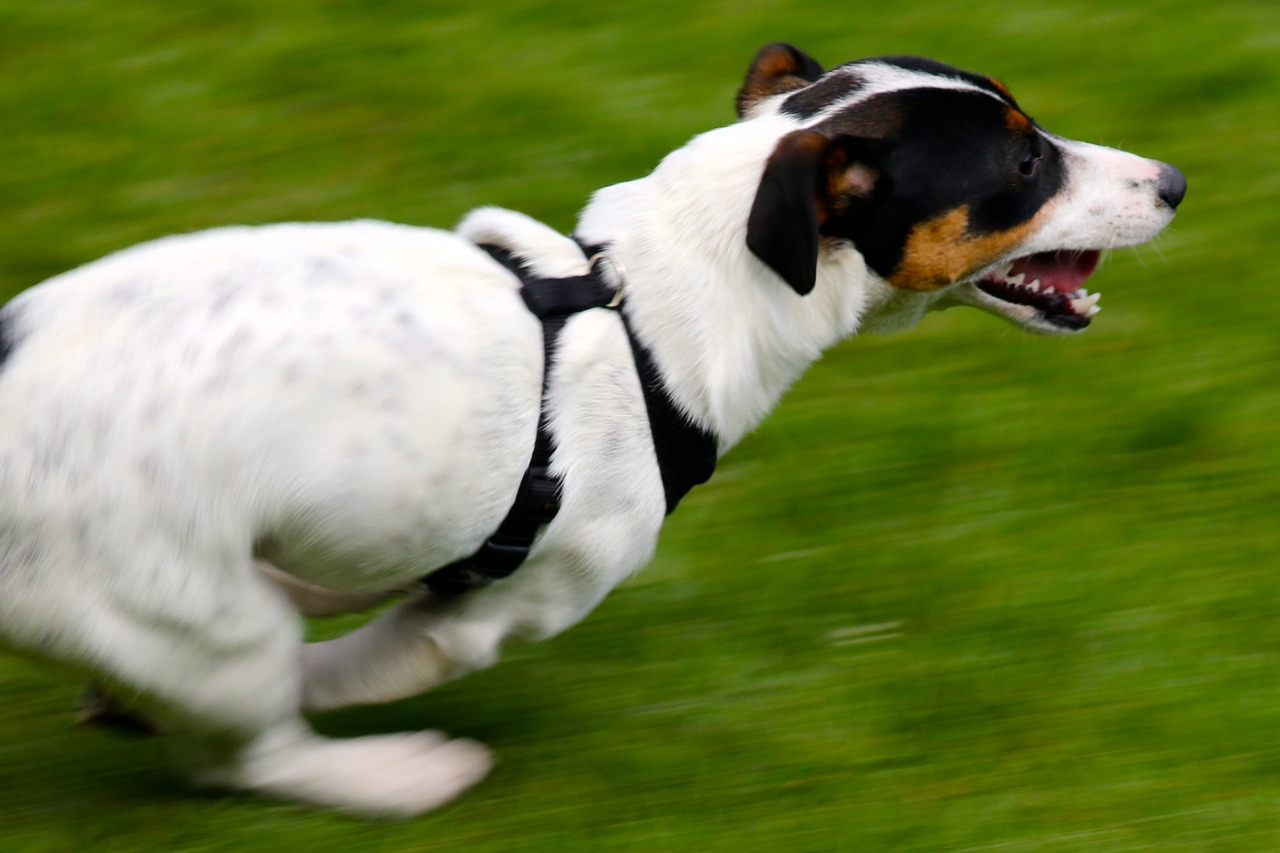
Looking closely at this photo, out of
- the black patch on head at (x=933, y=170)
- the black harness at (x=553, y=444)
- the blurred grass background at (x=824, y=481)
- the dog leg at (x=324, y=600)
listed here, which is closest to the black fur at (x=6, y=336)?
the dog leg at (x=324, y=600)

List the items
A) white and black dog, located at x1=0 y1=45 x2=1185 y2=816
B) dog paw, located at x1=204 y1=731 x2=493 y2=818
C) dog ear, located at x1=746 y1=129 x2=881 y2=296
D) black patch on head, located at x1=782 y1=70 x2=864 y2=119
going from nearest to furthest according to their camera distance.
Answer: white and black dog, located at x1=0 y1=45 x2=1185 y2=816 → dog ear, located at x1=746 y1=129 x2=881 y2=296 → dog paw, located at x1=204 y1=731 x2=493 y2=818 → black patch on head, located at x1=782 y1=70 x2=864 y2=119

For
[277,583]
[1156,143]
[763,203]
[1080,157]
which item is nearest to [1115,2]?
[1156,143]

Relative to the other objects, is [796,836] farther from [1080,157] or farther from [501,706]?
[1080,157]

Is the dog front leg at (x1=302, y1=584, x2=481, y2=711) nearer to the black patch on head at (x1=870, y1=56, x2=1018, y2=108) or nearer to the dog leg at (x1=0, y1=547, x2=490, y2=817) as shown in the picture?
the dog leg at (x1=0, y1=547, x2=490, y2=817)

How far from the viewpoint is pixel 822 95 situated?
4043mm

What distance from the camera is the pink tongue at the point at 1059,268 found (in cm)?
425

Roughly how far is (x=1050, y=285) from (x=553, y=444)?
1403 mm

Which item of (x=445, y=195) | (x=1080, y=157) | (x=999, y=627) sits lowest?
(x=999, y=627)

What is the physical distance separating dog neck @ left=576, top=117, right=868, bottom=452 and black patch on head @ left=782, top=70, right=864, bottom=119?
0.10 metres

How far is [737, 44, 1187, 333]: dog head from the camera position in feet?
12.4

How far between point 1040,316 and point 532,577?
1.43 m

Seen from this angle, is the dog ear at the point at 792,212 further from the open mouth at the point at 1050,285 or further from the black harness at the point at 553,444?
the open mouth at the point at 1050,285

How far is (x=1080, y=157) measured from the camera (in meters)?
4.18

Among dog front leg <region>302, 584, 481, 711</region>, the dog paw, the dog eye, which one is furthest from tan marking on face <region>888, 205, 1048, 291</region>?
the dog paw
